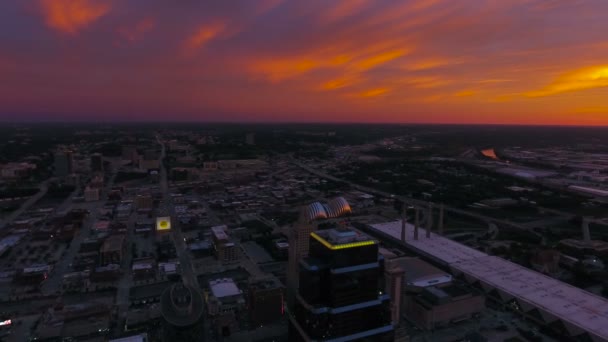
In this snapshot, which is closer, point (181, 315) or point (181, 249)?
point (181, 315)

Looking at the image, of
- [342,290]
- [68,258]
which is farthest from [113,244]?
[342,290]

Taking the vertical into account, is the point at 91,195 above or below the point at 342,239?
below

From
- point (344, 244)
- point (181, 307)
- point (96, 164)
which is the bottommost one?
point (96, 164)

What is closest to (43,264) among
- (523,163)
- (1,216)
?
(1,216)

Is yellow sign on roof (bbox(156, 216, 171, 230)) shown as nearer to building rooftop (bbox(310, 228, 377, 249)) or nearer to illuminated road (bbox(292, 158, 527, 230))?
illuminated road (bbox(292, 158, 527, 230))

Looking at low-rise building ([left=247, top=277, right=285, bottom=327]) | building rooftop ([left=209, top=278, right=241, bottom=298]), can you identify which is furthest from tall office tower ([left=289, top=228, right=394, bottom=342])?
building rooftop ([left=209, top=278, right=241, bottom=298])

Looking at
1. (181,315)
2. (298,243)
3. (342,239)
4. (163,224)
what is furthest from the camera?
(163,224)

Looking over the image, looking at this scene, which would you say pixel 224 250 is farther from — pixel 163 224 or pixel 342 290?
pixel 342 290
